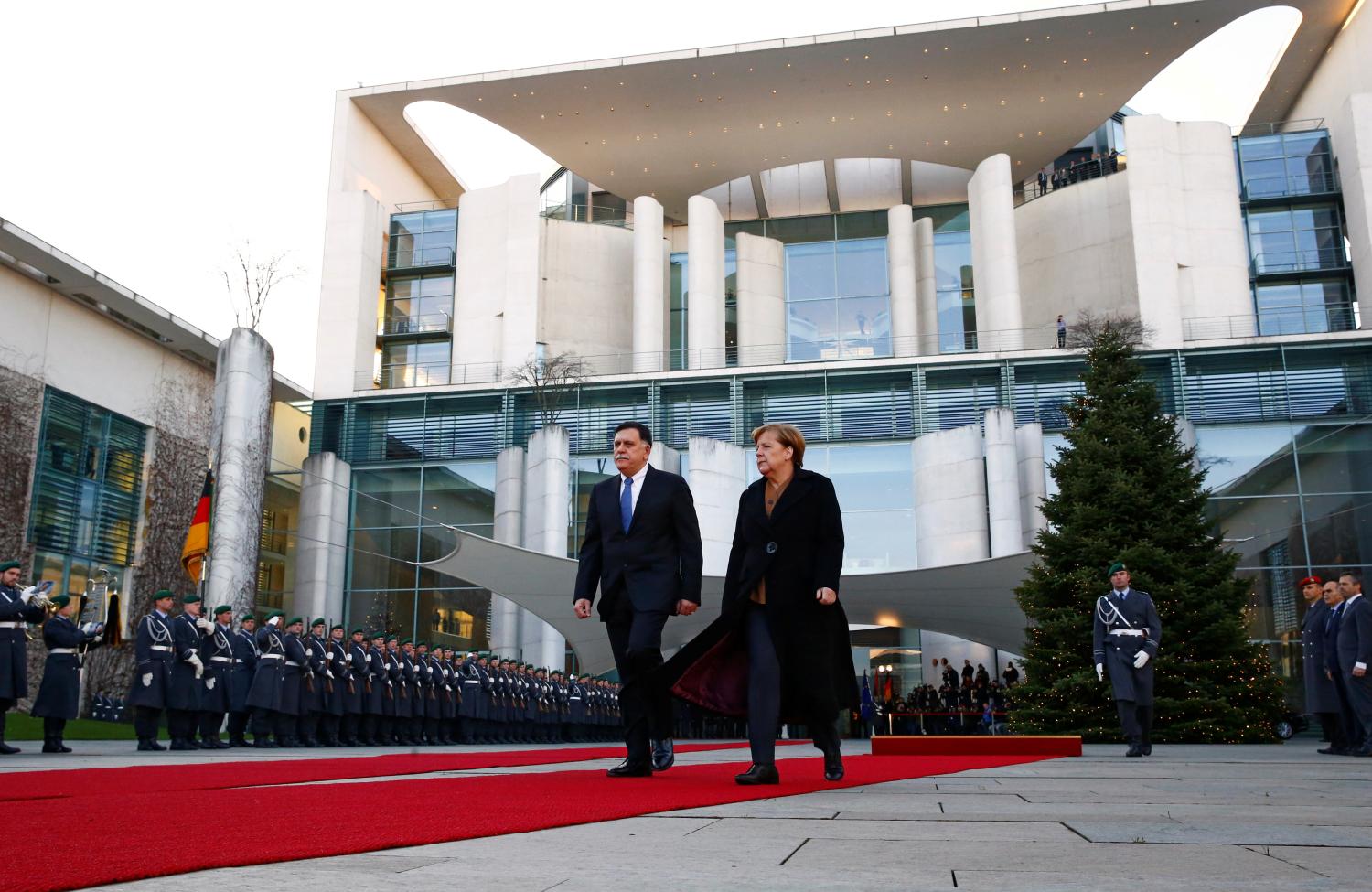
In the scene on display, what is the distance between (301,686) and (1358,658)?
10483 mm

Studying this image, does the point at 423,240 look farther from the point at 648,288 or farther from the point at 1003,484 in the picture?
the point at 1003,484

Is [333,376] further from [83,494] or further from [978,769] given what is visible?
[978,769]

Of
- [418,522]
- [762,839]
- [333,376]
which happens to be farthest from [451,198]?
[762,839]

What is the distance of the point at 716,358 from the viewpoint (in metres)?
33.5

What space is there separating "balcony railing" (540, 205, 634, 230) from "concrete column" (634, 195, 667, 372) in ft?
10.5

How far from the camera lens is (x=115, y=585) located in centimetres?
2772

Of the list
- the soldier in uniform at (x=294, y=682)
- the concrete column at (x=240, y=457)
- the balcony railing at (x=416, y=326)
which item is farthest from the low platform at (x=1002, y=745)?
the balcony railing at (x=416, y=326)

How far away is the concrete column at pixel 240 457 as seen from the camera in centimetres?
2747

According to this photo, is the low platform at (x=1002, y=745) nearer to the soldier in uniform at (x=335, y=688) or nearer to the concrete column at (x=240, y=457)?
the soldier in uniform at (x=335, y=688)

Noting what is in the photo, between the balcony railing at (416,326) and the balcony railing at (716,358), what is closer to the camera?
the balcony railing at (716,358)

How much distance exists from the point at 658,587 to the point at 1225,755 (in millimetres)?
7048

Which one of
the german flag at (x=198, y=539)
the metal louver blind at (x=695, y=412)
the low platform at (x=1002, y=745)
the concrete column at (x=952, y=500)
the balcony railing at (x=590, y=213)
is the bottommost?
the low platform at (x=1002, y=745)

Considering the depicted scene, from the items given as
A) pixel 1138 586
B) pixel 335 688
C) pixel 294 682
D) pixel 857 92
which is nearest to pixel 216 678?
pixel 294 682

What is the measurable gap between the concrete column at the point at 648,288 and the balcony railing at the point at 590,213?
3214 millimetres
